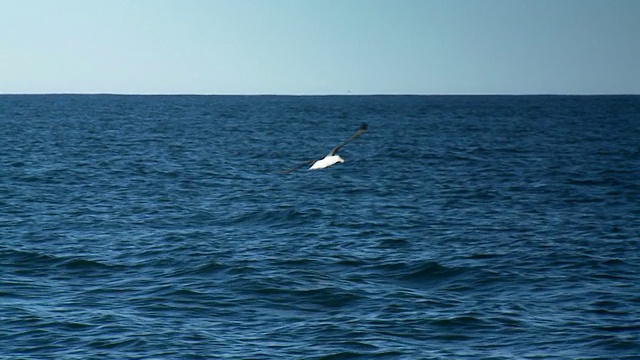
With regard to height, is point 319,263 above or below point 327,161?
below

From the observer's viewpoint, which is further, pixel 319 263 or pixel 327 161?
pixel 319 263

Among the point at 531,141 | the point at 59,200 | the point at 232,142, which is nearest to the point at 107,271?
the point at 59,200

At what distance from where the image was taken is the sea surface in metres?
20.0

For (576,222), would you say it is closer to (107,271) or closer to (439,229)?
(439,229)

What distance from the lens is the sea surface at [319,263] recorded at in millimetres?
19953

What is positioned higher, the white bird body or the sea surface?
the white bird body

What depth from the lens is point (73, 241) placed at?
31000mm

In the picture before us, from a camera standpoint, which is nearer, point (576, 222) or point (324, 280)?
point (324, 280)

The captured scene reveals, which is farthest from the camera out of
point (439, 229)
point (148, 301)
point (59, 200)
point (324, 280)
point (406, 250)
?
point (59, 200)

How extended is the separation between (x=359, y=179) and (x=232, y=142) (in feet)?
117

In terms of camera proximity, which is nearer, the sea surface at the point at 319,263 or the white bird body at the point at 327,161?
the sea surface at the point at 319,263

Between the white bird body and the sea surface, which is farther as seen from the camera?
the white bird body

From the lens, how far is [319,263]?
27.6 metres

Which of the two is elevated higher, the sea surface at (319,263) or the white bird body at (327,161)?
the white bird body at (327,161)
